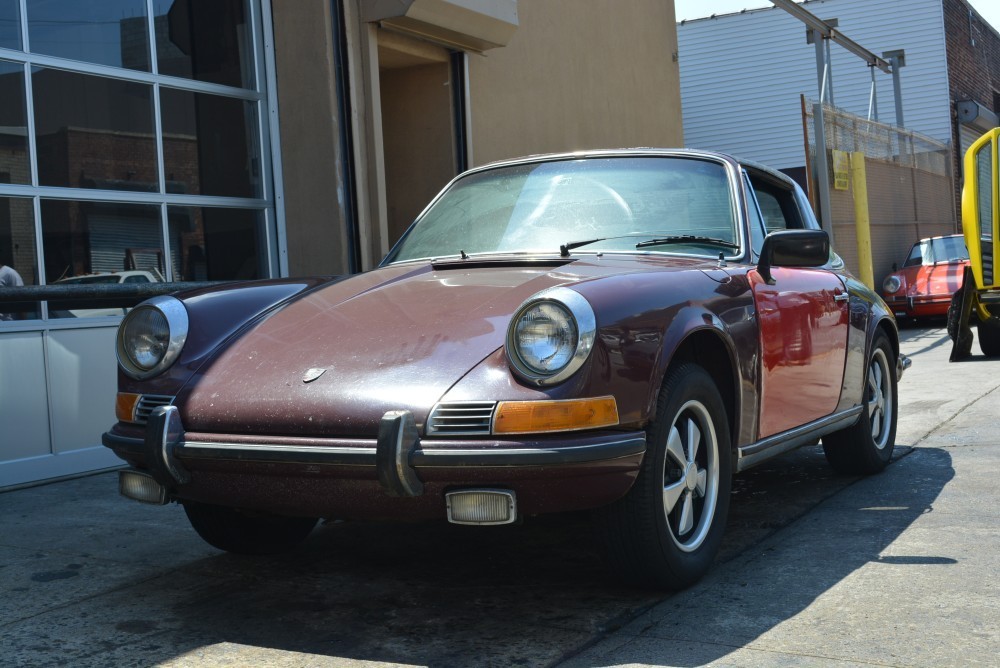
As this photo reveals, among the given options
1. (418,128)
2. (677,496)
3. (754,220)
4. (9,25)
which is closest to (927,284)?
(418,128)

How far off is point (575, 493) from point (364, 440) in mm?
615

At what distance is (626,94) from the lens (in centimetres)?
1346

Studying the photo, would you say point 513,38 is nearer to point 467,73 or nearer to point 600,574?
point 467,73

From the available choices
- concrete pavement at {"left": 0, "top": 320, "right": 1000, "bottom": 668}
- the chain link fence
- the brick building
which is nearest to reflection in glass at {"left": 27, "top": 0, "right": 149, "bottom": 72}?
concrete pavement at {"left": 0, "top": 320, "right": 1000, "bottom": 668}

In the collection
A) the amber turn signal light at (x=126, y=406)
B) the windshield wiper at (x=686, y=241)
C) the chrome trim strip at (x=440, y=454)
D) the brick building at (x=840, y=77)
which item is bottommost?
the chrome trim strip at (x=440, y=454)

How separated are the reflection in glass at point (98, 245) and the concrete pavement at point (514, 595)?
202cm

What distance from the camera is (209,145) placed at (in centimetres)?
826

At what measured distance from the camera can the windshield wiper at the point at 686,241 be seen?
14.5 ft

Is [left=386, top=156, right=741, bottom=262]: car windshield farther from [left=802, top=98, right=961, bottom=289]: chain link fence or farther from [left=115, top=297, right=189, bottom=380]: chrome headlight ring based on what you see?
[left=802, top=98, right=961, bottom=289]: chain link fence

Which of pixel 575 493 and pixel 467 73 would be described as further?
pixel 467 73

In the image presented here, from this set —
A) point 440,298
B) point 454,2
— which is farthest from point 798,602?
point 454,2

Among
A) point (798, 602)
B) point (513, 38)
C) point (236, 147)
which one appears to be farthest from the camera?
point (513, 38)

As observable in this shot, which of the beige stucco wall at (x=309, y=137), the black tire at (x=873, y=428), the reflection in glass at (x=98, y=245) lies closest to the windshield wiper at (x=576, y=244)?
the black tire at (x=873, y=428)

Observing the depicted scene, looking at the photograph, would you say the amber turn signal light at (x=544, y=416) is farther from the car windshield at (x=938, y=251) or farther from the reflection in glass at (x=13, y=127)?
the car windshield at (x=938, y=251)
